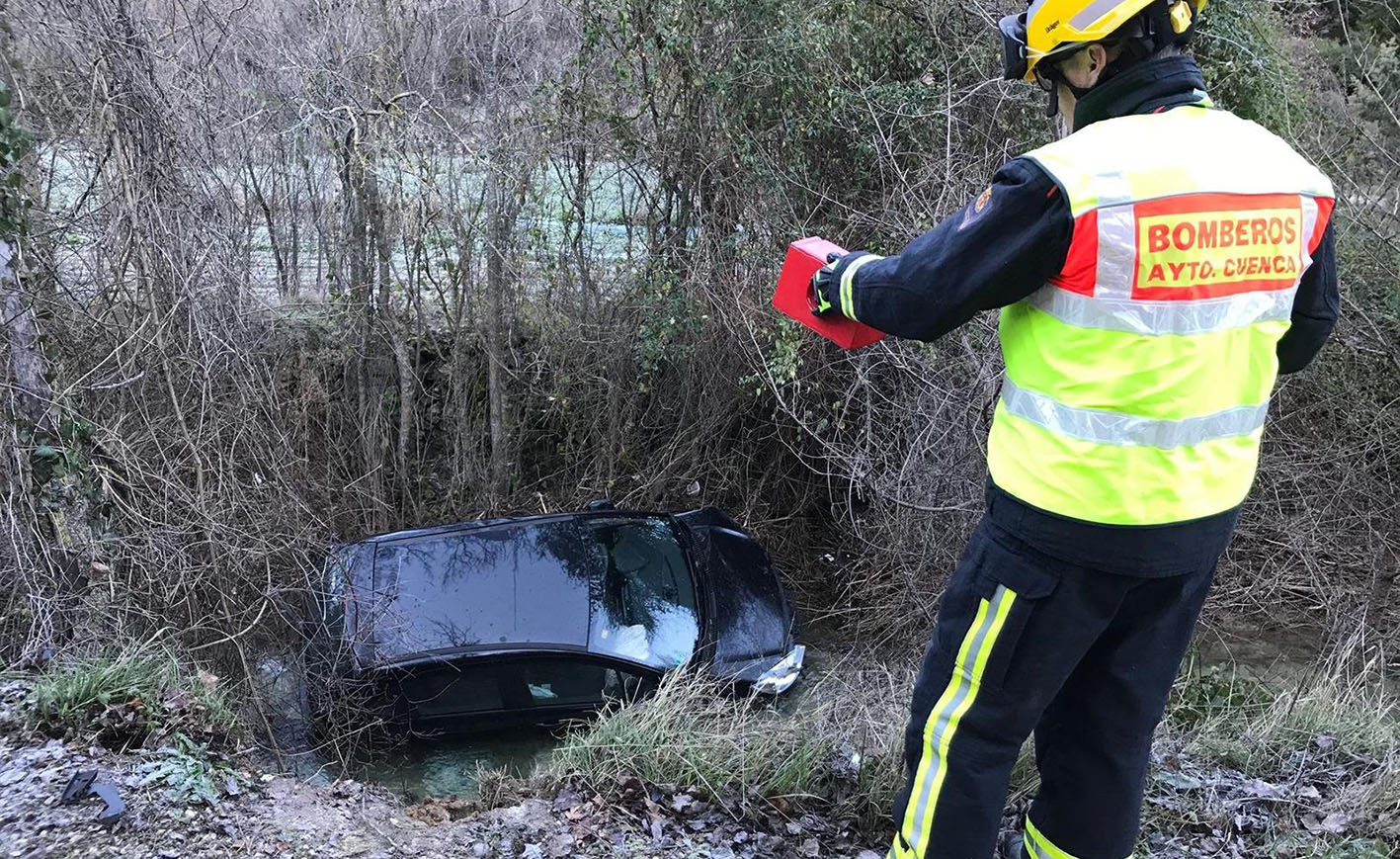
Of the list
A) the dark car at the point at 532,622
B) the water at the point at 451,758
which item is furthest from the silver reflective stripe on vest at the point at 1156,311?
the water at the point at 451,758

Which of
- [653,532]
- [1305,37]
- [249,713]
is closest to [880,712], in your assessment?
[653,532]

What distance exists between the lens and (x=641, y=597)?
5.55 metres

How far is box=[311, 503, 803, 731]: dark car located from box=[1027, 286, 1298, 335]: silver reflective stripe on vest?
12.3 ft

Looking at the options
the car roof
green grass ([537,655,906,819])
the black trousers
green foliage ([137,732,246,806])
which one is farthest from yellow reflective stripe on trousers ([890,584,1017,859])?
the car roof

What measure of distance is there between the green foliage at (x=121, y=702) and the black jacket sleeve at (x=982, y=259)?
2841 mm

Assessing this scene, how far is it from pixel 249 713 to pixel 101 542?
1137mm

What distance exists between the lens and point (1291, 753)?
352 centimetres

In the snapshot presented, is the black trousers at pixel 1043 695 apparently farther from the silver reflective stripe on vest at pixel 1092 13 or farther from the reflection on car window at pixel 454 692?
the reflection on car window at pixel 454 692

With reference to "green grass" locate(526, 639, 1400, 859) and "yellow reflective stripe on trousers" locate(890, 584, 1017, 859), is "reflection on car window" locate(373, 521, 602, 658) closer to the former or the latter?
"green grass" locate(526, 639, 1400, 859)

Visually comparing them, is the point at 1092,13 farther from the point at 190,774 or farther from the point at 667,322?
the point at 667,322

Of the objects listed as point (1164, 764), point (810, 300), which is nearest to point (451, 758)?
point (1164, 764)

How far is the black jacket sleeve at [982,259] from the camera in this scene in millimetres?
1790

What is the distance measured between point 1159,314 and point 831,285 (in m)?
0.73

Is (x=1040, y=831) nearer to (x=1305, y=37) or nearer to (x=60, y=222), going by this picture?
(x=60, y=222)
